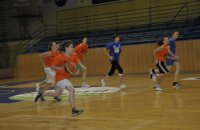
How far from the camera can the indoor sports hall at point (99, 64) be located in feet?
28.8

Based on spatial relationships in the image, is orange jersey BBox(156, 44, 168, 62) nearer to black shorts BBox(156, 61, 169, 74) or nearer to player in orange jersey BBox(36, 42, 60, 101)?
black shorts BBox(156, 61, 169, 74)

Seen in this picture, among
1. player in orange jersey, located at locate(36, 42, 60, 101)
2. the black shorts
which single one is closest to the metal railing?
the black shorts

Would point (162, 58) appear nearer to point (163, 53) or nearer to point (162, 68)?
point (163, 53)

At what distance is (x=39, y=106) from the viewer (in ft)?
37.2

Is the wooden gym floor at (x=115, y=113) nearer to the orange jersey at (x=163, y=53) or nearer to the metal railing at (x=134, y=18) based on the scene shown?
the orange jersey at (x=163, y=53)

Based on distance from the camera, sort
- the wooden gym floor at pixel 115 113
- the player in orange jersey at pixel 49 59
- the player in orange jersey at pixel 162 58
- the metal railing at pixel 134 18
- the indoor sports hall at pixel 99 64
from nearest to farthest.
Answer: the wooden gym floor at pixel 115 113
the indoor sports hall at pixel 99 64
the player in orange jersey at pixel 49 59
the player in orange jersey at pixel 162 58
the metal railing at pixel 134 18

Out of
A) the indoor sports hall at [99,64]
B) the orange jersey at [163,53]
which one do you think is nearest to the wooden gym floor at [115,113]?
the indoor sports hall at [99,64]

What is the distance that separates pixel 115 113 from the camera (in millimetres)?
9000

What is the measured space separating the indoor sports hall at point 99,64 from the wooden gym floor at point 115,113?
2 centimetres

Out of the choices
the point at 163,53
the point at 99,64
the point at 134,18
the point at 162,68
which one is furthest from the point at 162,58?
the point at 134,18

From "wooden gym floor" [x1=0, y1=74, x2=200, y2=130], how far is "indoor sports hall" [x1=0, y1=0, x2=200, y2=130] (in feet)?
0.07

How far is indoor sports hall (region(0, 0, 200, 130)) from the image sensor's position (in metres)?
8.77

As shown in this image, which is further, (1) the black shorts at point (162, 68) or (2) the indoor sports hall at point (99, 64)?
(1) the black shorts at point (162, 68)

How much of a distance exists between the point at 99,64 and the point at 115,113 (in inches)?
649
